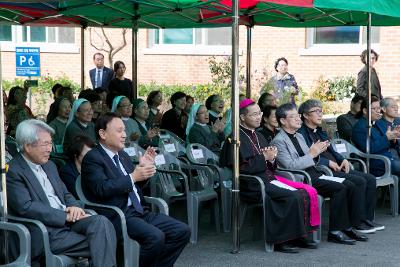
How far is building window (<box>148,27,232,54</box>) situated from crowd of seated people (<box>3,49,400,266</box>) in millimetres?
8506

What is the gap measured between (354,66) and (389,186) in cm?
839

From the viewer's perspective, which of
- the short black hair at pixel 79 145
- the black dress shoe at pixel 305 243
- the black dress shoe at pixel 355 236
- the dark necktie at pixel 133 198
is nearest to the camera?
the dark necktie at pixel 133 198

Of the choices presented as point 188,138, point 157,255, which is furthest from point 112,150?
point 188,138

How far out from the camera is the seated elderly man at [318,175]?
25.5 feet

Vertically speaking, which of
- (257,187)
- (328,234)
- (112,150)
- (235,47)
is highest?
(235,47)

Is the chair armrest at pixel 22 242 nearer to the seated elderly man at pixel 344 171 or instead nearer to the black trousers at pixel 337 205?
the black trousers at pixel 337 205

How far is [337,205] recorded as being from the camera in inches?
305

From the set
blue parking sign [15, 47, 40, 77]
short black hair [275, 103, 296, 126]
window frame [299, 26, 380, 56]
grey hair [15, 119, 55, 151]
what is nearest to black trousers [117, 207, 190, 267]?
grey hair [15, 119, 55, 151]

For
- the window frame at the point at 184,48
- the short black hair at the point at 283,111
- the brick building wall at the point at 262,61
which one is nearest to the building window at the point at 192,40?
the window frame at the point at 184,48

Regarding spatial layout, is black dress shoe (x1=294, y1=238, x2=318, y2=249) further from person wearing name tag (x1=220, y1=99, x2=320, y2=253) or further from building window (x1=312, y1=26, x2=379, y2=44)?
building window (x1=312, y1=26, x2=379, y2=44)

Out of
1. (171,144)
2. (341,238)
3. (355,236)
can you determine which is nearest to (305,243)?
(341,238)

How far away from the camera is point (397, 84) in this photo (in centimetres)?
1655

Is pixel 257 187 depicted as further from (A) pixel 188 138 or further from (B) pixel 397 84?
(B) pixel 397 84

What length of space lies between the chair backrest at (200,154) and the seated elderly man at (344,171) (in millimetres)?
1194
